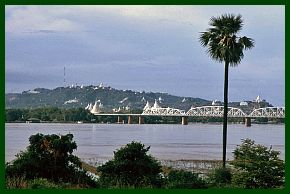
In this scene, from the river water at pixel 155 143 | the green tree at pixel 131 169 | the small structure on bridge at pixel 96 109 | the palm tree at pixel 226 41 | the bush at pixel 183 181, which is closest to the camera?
the bush at pixel 183 181

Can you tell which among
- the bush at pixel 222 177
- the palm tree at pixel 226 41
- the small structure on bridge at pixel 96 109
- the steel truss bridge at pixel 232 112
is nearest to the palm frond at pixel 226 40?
the palm tree at pixel 226 41

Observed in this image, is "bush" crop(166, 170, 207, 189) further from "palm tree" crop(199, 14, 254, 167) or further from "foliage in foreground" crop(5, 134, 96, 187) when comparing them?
"palm tree" crop(199, 14, 254, 167)

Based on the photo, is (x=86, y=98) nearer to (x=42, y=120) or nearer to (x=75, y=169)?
(x=42, y=120)

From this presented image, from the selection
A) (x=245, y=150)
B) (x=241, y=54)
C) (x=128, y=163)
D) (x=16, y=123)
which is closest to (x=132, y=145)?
(x=128, y=163)

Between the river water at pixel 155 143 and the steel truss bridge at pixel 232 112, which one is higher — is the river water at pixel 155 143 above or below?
below

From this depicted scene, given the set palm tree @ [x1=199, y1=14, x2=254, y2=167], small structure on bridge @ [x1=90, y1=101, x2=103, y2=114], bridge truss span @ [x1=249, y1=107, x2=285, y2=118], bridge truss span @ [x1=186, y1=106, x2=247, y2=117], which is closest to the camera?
palm tree @ [x1=199, y1=14, x2=254, y2=167]

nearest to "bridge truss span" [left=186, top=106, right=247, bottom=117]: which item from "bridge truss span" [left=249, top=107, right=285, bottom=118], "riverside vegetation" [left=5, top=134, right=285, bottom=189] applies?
"bridge truss span" [left=249, top=107, right=285, bottom=118]

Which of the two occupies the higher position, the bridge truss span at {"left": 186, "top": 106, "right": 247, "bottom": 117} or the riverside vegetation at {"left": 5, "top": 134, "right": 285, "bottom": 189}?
the bridge truss span at {"left": 186, "top": 106, "right": 247, "bottom": 117}

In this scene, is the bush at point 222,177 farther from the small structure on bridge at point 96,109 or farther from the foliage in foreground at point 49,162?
the small structure on bridge at point 96,109
